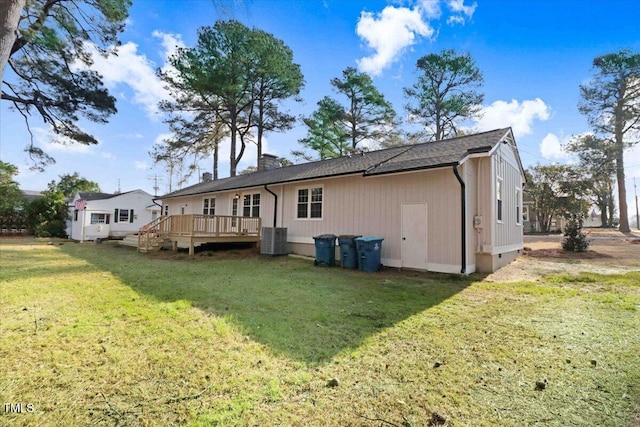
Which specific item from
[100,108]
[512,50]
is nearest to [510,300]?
[512,50]

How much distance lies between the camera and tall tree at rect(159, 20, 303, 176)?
19188 mm

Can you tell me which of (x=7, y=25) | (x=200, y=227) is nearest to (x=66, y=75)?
(x=200, y=227)

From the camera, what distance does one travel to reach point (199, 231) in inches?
485

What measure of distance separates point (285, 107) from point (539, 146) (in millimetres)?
25750

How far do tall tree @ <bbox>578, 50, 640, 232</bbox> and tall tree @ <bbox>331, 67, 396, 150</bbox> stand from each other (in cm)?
1847

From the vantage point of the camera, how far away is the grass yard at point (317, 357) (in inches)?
85.8

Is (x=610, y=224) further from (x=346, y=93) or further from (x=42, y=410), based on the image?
(x=42, y=410)

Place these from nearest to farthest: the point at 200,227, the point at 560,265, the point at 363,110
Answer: the point at 560,265
the point at 200,227
the point at 363,110

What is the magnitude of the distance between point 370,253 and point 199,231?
7547mm

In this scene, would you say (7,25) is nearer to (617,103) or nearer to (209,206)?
(209,206)

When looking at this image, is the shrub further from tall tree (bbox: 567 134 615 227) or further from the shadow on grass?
tall tree (bbox: 567 134 615 227)

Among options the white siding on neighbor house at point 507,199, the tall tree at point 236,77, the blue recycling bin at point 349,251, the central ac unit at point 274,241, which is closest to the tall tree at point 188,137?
the tall tree at point 236,77

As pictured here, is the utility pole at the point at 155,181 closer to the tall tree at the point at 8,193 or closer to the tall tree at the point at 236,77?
the tall tree at the point at 8,193

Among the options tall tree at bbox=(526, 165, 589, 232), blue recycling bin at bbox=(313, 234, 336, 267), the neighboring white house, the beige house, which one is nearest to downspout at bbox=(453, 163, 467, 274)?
the beige house
